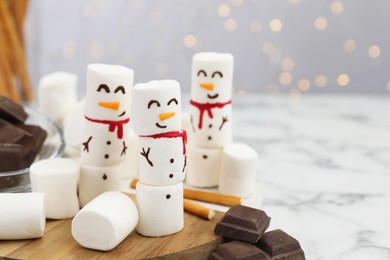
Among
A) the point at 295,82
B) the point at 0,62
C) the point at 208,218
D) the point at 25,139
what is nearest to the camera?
the point at 208,218

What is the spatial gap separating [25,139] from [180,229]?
380mm

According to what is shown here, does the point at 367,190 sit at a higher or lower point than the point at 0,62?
lower

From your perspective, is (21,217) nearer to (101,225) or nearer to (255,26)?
(101,225)

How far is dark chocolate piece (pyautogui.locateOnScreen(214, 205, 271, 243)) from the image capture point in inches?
40.0

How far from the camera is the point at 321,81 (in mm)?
2158

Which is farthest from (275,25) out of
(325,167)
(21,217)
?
(21,217)

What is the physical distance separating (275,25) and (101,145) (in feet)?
3.67

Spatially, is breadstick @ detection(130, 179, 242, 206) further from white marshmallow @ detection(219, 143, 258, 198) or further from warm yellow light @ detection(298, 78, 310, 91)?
warm yellow light @ detection(298, 78, 310, 91)

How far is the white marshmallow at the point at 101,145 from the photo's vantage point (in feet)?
3.71

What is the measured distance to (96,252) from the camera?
1005 mm

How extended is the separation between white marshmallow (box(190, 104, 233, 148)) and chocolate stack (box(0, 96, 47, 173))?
32 centimetres

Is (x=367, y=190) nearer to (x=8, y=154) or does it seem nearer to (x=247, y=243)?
(x=247, y=243)

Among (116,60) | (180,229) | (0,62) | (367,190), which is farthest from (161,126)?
(116,60)

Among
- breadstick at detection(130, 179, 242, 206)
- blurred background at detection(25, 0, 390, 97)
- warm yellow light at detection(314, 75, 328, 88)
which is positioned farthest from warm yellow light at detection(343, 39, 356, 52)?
breadstick at detection(130, 179, 242, 206)
